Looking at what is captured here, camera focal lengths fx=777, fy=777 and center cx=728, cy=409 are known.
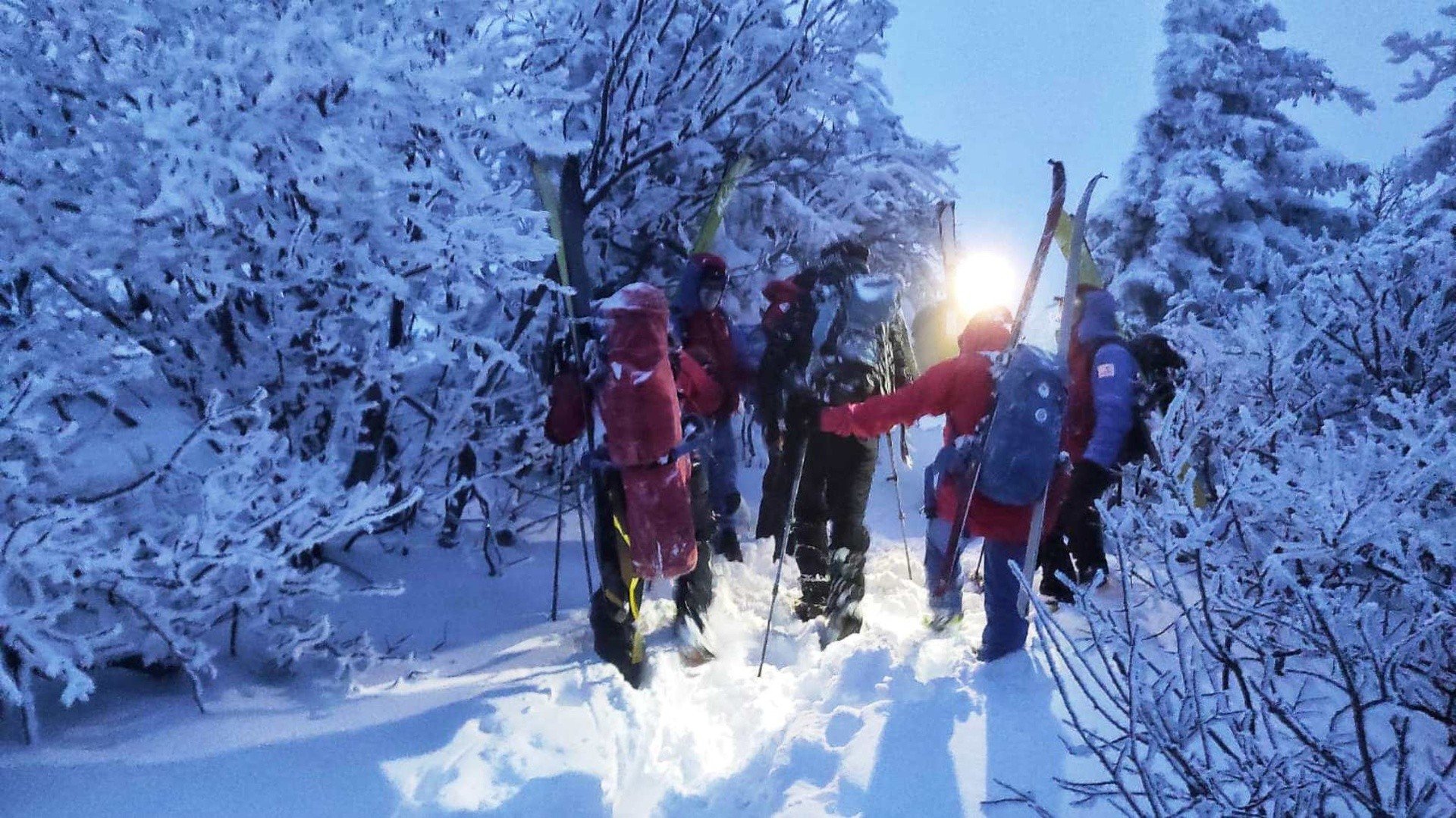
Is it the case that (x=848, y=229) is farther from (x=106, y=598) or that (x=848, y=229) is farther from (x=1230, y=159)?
(x=1230, y=159)

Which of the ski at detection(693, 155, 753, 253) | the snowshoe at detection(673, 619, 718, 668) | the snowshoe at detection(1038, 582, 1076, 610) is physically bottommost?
the snowshoe at detection(673, 619, 718, 668)

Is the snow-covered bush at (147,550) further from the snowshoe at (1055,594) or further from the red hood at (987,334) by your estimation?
the snowshoe at (1055,594)

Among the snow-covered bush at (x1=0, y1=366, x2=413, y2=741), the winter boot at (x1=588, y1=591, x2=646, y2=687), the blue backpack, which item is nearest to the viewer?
the snow-covered bush at (x1=0, y1=366, x2=413, y2=741)

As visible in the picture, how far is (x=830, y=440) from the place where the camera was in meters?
4.92

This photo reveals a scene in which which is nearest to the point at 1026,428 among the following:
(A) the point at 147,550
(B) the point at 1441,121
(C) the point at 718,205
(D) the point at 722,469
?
(D) the point at 722,469

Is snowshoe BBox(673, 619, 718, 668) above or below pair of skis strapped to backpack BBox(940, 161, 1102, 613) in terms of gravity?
below

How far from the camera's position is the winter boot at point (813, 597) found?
17.3ft

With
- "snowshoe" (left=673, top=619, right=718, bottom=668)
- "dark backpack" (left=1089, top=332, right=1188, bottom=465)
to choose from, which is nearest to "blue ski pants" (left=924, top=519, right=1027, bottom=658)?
"dark backpack" (left=1089, top=332, right=1188, bottom=465)

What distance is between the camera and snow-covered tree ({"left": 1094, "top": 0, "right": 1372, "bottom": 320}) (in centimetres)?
1372

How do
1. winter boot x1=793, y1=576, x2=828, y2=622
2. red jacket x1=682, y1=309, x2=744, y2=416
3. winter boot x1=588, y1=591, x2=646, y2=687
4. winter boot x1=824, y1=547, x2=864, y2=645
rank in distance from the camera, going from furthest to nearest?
winter boot x1=793, y1=576, x2=828, y2=622, red jacket x1=682, y1=309, x2=744, y2=416, winter boot x1=824, y1=547, x2=864, y2=645, winter boot x1=588, y1=591, x2=646, y2=687

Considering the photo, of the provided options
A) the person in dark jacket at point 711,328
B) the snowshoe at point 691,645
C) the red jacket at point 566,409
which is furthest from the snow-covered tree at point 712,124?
the snowshoe at point 691,645

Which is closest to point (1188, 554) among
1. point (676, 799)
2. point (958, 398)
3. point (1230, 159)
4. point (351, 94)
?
point (958, 398)

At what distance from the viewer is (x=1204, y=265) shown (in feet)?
44.5

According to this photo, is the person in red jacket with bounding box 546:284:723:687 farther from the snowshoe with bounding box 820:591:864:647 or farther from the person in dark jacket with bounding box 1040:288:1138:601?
the person in dark jacket with bounding box 1040:288:1138:601
